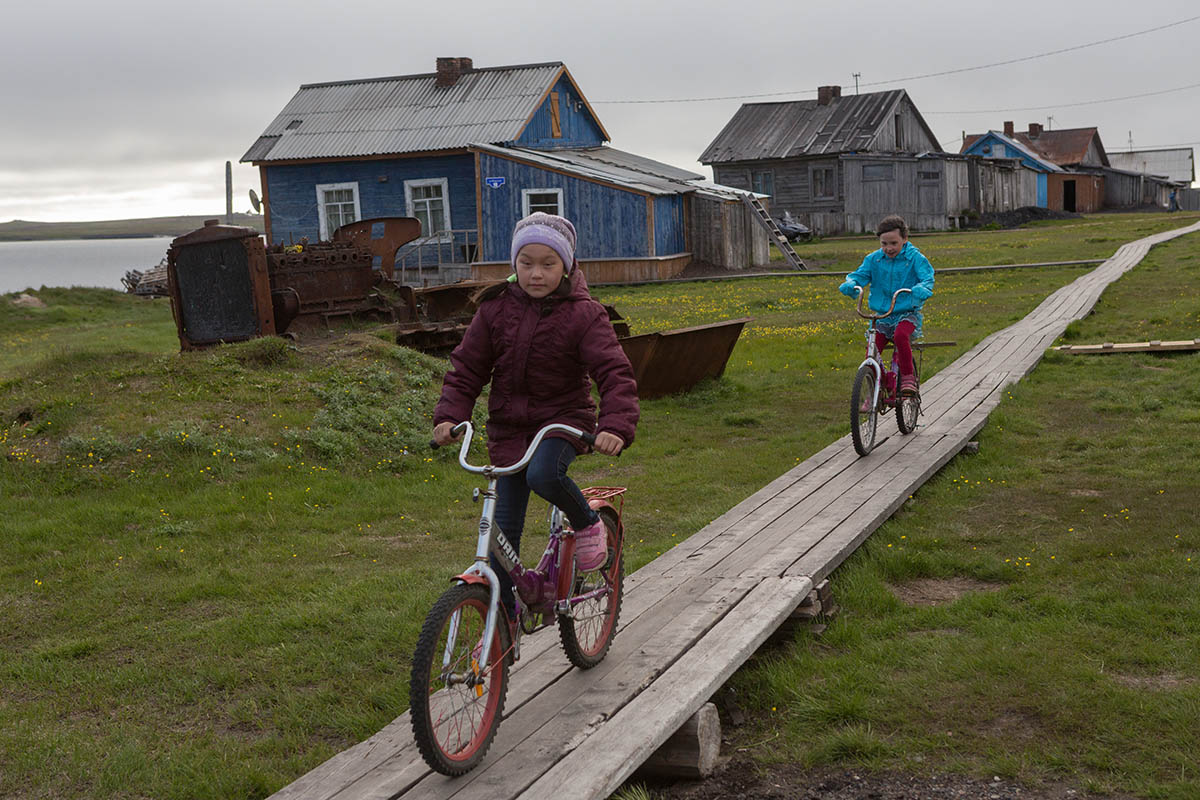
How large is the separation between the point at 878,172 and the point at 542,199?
23.8 m

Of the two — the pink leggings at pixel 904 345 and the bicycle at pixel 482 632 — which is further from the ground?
the pink leggings at pixel 904 345

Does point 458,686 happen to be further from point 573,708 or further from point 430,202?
point 430,202

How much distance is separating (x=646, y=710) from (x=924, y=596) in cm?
239

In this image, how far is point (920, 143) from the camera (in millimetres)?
58969

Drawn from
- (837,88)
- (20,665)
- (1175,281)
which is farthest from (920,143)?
(20,665)

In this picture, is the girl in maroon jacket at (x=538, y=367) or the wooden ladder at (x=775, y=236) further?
the wooden ladder at (x=775, y=236)

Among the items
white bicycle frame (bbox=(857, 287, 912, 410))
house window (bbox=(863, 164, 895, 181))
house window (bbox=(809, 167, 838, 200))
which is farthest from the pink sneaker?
house window (bbox=(809, 167, 838, 200))

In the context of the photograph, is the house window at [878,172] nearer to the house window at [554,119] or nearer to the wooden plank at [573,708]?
the house window at [554,119]

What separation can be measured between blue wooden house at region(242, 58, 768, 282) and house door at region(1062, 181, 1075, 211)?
45.7 metres

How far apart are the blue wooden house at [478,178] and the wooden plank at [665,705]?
88.4ft

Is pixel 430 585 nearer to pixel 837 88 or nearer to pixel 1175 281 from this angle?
pixel 1175 281

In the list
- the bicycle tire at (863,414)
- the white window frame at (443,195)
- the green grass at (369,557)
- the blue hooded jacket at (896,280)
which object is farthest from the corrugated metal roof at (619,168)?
the bicycle tire at (863,414)

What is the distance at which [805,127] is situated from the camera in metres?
54.8

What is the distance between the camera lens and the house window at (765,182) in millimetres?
54781
